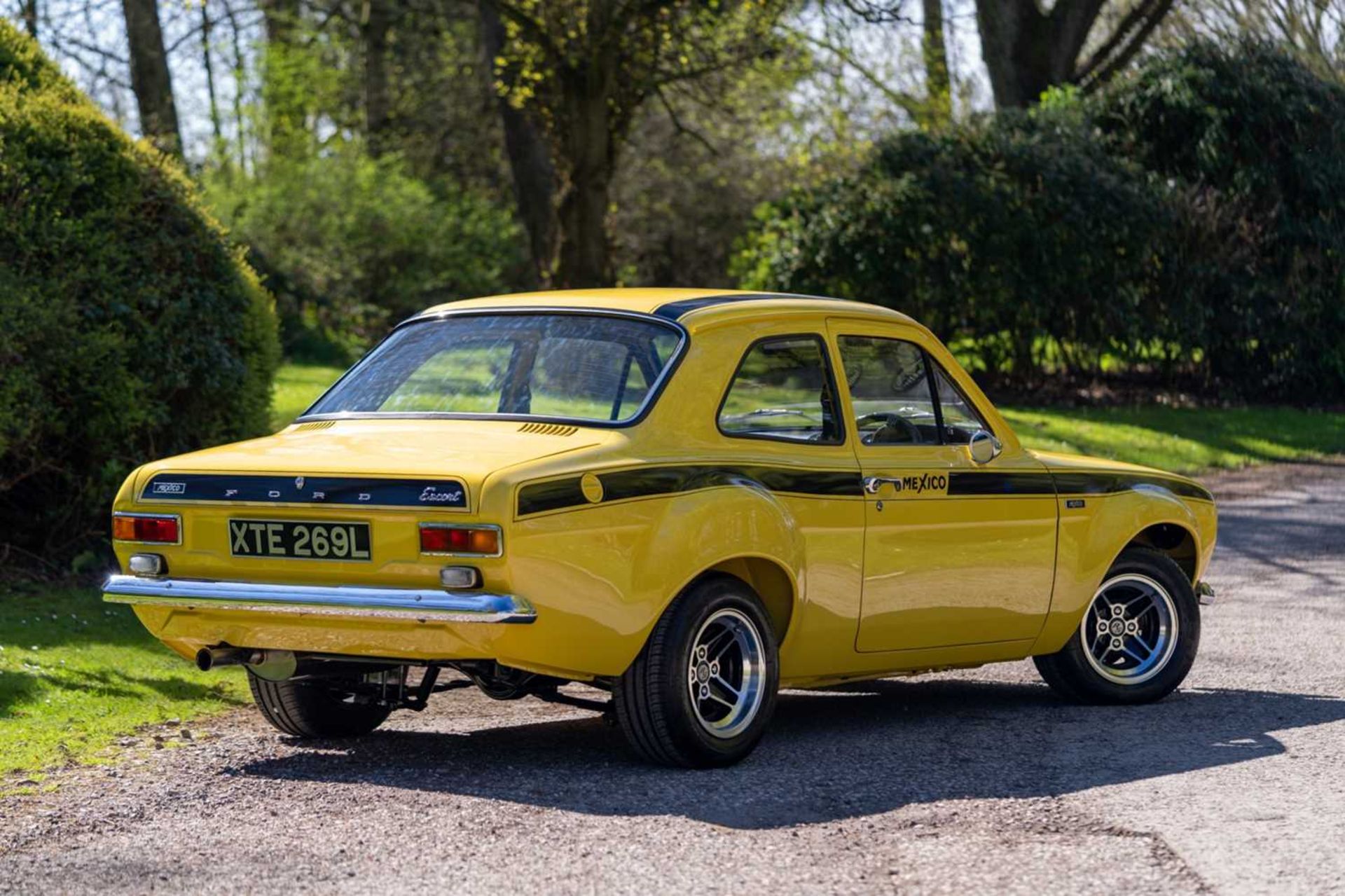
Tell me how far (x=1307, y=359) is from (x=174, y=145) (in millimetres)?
13968

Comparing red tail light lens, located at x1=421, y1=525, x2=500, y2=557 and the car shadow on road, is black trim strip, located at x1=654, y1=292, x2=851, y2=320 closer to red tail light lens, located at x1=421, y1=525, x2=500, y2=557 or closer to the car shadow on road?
red tail light lens, located at x1=421, y1=525, x2=500, y2=557

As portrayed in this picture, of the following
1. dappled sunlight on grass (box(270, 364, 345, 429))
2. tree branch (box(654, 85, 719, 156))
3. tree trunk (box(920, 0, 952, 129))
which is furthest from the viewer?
tree trunk (box(920, 0, 952, 129))

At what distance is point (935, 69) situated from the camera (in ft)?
106

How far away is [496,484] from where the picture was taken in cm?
580

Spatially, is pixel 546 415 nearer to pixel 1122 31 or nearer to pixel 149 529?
pixel 149 529

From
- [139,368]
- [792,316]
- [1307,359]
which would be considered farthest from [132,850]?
[1307,359]

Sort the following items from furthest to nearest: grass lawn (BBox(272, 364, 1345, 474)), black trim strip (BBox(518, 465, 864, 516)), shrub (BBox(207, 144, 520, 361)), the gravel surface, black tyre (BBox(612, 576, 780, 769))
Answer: shrub (BBox(207, 144, 520, 361)) < grass lawn (BBox(272, 364, 1345, 474)) < black tyre (BBox(612, 576, 780, 769)) < black trim strip (BBox(518, 465, 864, 516)) < the gravel surface

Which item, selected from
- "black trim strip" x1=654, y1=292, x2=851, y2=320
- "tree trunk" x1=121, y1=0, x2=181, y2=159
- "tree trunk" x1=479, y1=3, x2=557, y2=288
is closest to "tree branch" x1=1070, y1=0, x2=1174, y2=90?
"tree trunk" x1=479, y1=3, x2=557, y2=288

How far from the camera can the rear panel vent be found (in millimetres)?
6336

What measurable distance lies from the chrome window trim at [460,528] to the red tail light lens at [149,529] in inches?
40.1

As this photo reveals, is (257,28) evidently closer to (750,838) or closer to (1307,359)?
(1307,359)

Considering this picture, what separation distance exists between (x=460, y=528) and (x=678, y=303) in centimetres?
154

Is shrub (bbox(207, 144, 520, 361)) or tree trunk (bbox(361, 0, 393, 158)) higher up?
tree trunk (bbox(361, 0, 393, 158))

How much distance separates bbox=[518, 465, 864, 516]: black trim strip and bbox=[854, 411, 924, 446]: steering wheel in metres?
0.25
